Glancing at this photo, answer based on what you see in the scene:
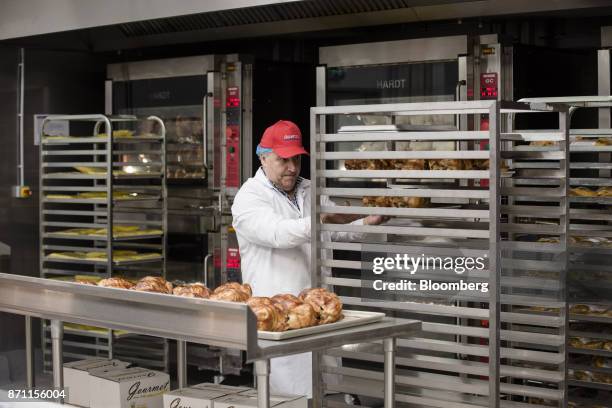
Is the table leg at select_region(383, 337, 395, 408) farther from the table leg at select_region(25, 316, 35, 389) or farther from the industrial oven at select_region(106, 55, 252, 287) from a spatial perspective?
the industrial oven at select_region(106, 55, 252, 287)

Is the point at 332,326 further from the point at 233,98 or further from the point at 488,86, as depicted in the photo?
the point at 233,98

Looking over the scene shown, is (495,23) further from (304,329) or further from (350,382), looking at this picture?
(304,329)

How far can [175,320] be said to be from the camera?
2.58 m

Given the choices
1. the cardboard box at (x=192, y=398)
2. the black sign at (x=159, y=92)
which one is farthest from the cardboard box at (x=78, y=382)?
the black sign at (x=159, y=92)

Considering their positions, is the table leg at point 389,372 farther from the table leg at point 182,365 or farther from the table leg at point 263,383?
the table leg at point 182,365

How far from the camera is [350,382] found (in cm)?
343

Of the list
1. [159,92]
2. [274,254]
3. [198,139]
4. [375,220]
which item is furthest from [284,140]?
[159,92]

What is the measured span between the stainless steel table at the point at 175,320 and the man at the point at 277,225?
1.12m

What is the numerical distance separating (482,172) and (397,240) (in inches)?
21.5

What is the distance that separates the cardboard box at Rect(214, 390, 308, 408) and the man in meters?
1.07

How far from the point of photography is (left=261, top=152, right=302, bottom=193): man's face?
4.22 metres

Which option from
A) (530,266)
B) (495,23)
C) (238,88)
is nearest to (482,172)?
(530,266)

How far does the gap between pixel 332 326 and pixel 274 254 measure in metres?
1.53

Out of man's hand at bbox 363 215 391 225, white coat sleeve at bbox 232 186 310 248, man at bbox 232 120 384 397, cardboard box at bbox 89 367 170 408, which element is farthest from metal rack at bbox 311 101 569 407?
man at bbox 232 120 384 397
